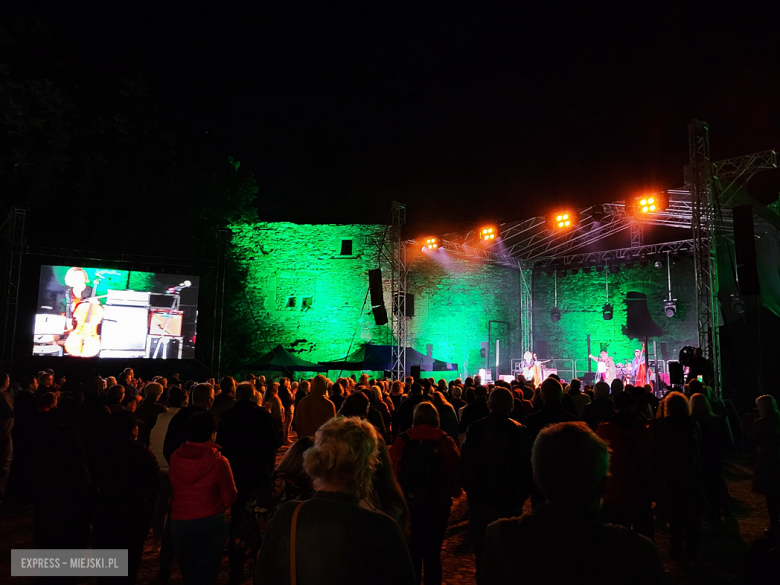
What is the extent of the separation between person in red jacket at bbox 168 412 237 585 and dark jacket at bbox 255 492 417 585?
1724mm

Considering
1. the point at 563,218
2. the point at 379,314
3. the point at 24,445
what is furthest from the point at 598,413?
the point at 379,314

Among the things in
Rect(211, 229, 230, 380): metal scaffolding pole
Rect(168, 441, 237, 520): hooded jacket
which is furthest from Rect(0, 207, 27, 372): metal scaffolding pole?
Rect(168, 441, 237, 520): hooded jacket

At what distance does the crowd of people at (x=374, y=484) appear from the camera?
149 cm

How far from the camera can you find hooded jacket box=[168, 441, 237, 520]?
10.8ft

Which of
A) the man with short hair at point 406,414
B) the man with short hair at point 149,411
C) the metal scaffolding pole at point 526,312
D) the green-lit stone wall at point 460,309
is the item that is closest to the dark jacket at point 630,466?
the man with short hair at point 406,414

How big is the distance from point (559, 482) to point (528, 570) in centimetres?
24

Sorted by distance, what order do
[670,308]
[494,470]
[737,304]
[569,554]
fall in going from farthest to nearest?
[670,308] → [737,304] → [494,470] → [569,554]

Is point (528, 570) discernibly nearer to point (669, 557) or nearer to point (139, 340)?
point (669, 557)

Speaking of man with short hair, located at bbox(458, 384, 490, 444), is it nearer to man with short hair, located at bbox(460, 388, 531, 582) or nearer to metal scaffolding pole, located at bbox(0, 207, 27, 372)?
man with short hair, located at bbox(460, 388, 531, 582)

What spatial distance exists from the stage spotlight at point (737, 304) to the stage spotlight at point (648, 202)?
3.05m

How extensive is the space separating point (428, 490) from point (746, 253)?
922cm

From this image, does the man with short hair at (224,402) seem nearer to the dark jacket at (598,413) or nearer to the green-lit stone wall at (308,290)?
the dark jacket at (598,413)

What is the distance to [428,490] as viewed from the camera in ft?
11.5

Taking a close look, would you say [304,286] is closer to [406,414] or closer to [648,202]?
[648,202]
